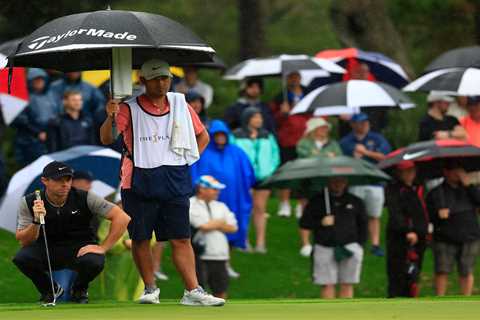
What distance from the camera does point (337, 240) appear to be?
1808cm

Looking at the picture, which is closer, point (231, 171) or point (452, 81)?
point (452, 81)

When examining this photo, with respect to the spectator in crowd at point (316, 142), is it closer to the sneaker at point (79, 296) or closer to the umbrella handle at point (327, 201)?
the umbrella handle at point (327, 201)

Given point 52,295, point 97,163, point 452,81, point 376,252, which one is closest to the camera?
point 52,295

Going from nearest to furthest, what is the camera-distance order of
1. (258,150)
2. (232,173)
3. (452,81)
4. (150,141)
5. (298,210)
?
(150,141) < (452,81) < (232,173) < (258,150) < (298,210)


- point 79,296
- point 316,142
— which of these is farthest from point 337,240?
point 79,296

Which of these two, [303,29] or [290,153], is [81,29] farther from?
[303,29]

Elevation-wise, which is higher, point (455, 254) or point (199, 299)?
point (455, 254)

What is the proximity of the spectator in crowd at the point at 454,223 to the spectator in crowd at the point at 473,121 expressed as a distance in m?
1.51

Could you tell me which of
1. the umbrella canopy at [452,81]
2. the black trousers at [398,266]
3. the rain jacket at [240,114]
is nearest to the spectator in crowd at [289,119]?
the rain jacket at [240,114]

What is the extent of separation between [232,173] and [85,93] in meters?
2.44

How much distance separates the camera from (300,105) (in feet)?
68.6

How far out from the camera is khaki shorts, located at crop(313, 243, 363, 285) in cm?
1803

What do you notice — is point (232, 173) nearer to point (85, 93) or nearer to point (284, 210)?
point (85, 93)

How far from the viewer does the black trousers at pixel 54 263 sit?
13.7 meters
